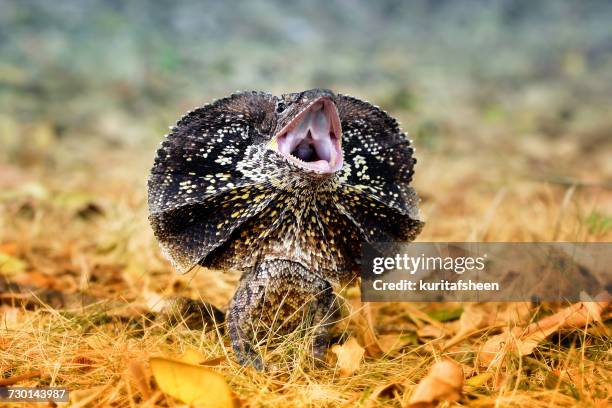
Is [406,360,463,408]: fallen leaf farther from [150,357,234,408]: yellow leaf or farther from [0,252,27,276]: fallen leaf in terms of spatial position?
[0,252,27,276]: fallen leaf

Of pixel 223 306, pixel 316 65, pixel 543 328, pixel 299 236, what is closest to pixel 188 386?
pixel 299 236

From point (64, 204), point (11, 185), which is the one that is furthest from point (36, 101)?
point (64, 204)

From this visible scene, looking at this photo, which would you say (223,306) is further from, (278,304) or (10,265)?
(10,265)

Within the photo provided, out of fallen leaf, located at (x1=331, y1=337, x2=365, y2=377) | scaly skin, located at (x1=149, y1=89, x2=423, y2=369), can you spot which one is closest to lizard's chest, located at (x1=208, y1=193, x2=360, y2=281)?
scaly skin, located at (x1=149, y1=89, x2=423, y2=369)

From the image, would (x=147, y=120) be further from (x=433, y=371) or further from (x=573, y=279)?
(x=433, y=371)

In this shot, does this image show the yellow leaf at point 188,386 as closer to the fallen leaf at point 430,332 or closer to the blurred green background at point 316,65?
the fallen leaf at point 430,332

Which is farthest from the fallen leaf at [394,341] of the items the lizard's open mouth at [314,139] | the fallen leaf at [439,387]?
the lizard's open mouth at [314,139]
